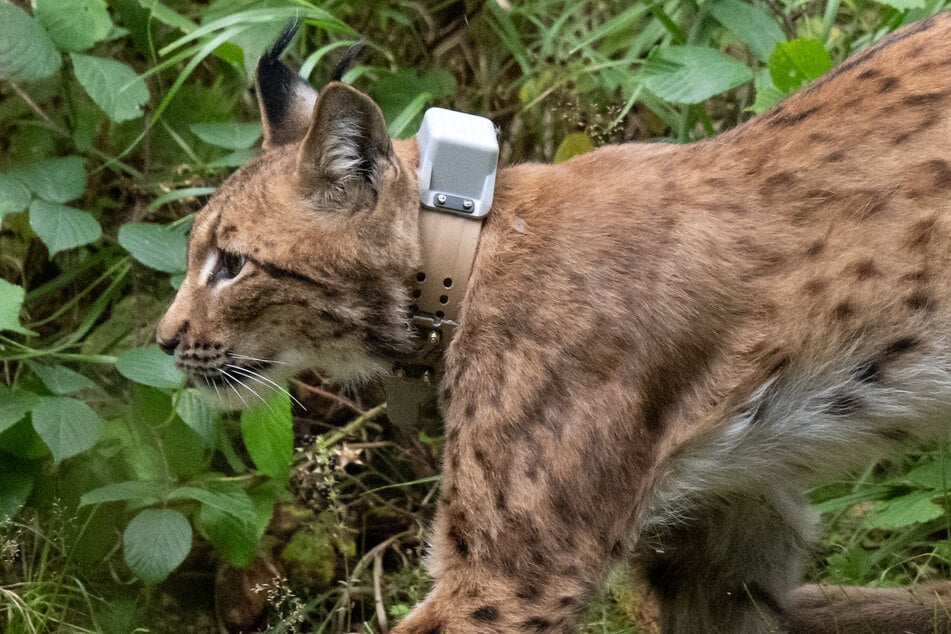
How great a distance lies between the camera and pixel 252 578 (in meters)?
4.75

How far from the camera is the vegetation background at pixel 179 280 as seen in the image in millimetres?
4273

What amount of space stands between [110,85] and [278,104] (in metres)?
0.86

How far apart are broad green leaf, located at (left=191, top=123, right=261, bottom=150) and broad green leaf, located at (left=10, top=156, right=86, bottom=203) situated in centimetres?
47

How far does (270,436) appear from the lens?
422 cm

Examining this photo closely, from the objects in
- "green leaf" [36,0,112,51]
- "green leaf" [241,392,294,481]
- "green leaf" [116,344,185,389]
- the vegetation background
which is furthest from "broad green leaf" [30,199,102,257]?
"green leaf" [241,392,294,481]

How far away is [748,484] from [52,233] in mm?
2437

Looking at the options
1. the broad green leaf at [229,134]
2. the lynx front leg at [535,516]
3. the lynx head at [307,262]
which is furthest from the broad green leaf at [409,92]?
the lynx front leg at [535,516]

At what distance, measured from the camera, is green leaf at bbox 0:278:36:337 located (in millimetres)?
3881

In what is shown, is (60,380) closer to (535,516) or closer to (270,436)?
(270,436)

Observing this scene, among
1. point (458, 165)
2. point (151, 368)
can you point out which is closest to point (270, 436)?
point (151, 368)

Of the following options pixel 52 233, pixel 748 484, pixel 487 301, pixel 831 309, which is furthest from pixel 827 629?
pixel 52 233

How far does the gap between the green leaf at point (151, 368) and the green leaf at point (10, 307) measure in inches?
14.1

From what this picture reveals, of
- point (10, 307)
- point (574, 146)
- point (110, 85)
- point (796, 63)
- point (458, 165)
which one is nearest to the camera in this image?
point (458, 165)

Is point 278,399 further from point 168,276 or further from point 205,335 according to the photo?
point 168,276
